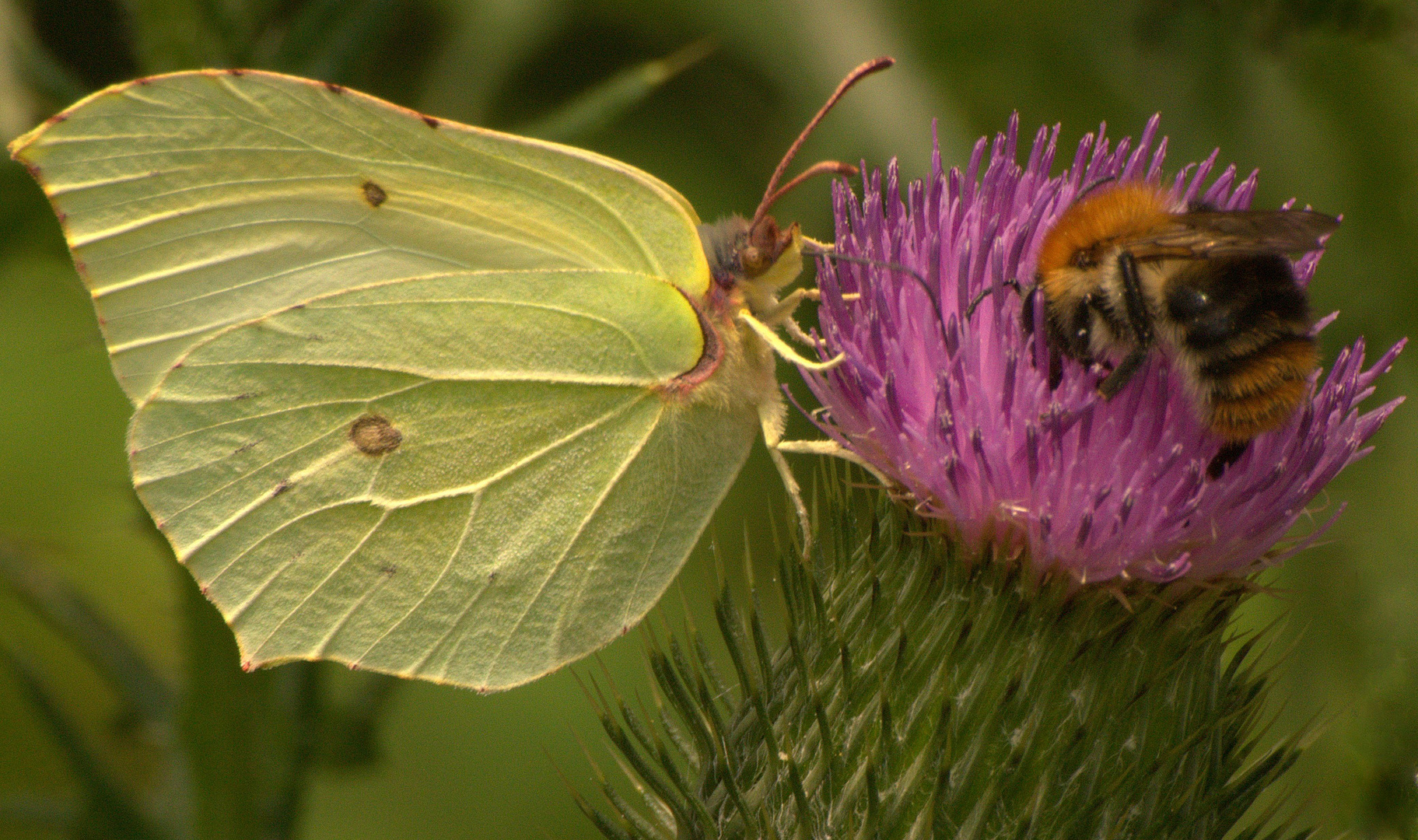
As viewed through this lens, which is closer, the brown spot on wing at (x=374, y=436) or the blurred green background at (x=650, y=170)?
the brown spot on wing at (x=374, y=436)

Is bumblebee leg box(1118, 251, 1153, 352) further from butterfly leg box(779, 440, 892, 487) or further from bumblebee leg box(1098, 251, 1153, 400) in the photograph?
butterfly leg box(779, 440, 892, 487)

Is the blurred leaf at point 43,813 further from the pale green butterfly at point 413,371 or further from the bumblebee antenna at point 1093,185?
the bumblebee antenna at point 1093,185

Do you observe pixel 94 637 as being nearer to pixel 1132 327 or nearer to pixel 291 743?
pixel 291 743

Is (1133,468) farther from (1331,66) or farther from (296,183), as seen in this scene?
(1331,66)

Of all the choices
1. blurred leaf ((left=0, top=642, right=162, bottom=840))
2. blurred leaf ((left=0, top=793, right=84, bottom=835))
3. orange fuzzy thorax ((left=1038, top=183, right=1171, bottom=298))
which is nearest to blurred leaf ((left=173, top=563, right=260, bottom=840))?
blurred leaf ((left=0, top=642, right=162, bottom=840))

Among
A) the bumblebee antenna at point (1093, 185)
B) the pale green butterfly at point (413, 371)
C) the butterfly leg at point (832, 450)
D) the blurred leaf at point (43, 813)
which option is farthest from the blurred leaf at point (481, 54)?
the bumblebee antenna at point (1093, 185)

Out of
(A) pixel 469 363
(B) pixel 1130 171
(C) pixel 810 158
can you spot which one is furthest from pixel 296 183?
(C) pixel 810 158

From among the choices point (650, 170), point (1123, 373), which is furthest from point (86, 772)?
point (650, 170)
